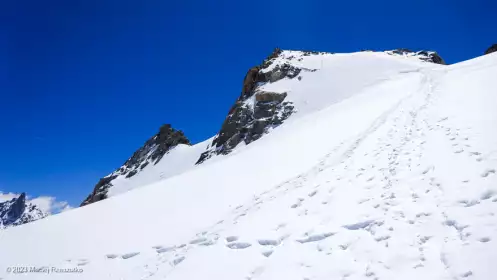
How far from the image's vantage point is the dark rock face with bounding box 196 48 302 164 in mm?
45562

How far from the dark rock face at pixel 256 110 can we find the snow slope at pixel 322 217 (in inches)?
1103

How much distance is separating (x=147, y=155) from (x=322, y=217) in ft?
277

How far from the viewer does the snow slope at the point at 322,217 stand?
18.7 ft

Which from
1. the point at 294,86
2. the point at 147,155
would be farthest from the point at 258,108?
the point at 147,155

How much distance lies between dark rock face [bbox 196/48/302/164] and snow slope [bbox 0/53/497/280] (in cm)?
2801

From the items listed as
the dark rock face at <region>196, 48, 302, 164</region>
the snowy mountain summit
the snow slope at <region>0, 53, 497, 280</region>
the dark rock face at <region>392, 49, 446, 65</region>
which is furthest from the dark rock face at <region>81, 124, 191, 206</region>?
the snow slope at <region>0, 53, 497, 280</region>

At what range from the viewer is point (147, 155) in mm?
86875

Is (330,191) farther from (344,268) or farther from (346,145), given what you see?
(346,145)

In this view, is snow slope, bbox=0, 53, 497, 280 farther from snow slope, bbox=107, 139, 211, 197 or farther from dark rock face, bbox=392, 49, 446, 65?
dark rock face, bbox=392, 49, 446, 65

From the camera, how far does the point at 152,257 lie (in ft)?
27.2

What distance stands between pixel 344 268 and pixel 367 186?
12.6 feet

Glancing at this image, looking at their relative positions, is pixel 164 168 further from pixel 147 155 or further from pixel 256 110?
pixel 256 110

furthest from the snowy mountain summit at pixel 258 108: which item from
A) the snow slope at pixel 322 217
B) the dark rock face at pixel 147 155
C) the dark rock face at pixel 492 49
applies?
the snow slope at pixel 322 217

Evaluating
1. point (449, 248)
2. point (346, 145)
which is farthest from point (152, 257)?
point (346, 145)
